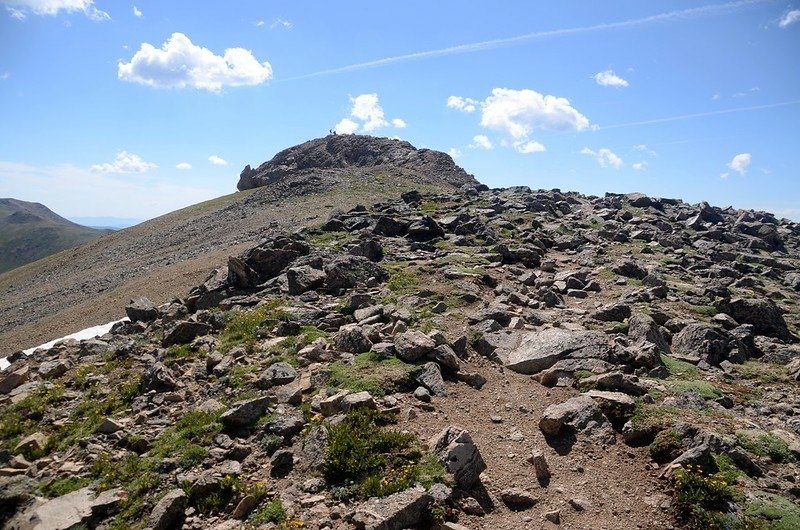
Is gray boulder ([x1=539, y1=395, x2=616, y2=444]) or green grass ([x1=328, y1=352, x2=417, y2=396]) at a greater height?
green grass ([x1=328, y1=352, x2=417, y2=396])

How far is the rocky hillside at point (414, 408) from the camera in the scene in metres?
9.45

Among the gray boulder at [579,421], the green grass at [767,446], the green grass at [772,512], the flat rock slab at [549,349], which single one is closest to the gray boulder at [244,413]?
the gray boulder at [579,421]

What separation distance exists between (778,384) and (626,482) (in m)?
7.97

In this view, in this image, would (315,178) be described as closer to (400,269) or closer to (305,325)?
(400,269)

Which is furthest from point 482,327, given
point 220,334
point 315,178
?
point 315,178

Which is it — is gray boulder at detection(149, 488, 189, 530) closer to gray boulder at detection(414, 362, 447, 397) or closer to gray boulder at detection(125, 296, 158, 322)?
gray boulder at detection(414, 362, 447, 397)

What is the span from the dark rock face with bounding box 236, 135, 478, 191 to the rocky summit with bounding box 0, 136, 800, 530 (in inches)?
2396

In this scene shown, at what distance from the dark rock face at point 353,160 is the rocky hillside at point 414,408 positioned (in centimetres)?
6113

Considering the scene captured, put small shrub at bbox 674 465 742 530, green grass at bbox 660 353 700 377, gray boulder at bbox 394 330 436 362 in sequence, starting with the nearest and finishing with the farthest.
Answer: small shrub at bbox 674 465 742 530 < gray boulder at bbox 394 330 436 362 < green grass at bbox 660 353 700 377

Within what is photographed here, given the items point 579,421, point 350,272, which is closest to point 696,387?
point 579,421

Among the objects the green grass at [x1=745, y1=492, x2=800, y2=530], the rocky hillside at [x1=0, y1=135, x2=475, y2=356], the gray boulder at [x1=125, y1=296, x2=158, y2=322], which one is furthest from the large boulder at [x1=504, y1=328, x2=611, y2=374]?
the rocky hillside at [x1=0, y1=135, x2=475, y2=356]

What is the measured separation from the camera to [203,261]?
42.9m

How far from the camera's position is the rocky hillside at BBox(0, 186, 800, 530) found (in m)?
9.45

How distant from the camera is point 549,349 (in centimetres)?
1528
